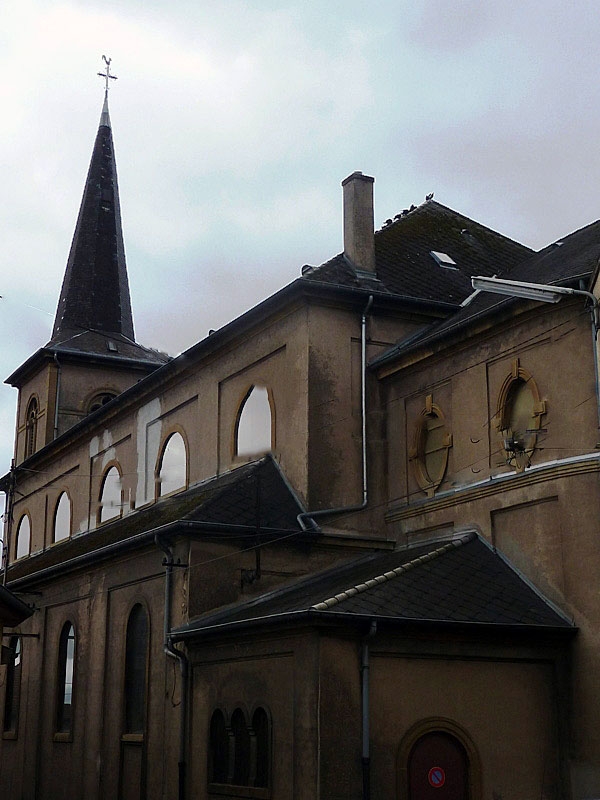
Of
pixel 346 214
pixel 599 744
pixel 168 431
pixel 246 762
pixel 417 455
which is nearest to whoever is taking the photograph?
pixel 599 744

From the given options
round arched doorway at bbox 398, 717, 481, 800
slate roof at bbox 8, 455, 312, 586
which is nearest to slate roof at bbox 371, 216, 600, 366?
slate roof at bbox 8, 455, 312, 586

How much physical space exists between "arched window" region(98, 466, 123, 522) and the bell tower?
834 centimetres

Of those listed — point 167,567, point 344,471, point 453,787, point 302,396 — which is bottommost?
point 453,787

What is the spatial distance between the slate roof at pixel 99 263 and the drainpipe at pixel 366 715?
90.0 feet

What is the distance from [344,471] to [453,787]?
703cm

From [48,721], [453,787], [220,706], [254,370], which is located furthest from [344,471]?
[48,721]

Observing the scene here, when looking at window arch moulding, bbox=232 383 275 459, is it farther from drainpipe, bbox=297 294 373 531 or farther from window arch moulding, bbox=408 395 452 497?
window arch moulding, bbox=408 395 452 497

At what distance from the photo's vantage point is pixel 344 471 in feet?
75.7

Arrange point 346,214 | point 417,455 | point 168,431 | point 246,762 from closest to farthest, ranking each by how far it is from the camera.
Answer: point 246,762 < point 417,455 < point 346,214 < point 168,431

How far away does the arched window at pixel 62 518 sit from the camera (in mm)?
36094

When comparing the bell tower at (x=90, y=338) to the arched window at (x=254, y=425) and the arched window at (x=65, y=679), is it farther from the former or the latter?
the arched window at (x=254, y=425)

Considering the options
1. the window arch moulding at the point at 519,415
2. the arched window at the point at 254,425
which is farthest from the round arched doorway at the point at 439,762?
the arched window at the point at 254,425

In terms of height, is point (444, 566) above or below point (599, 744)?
above

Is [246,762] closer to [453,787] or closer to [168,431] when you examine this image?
[453,787]
